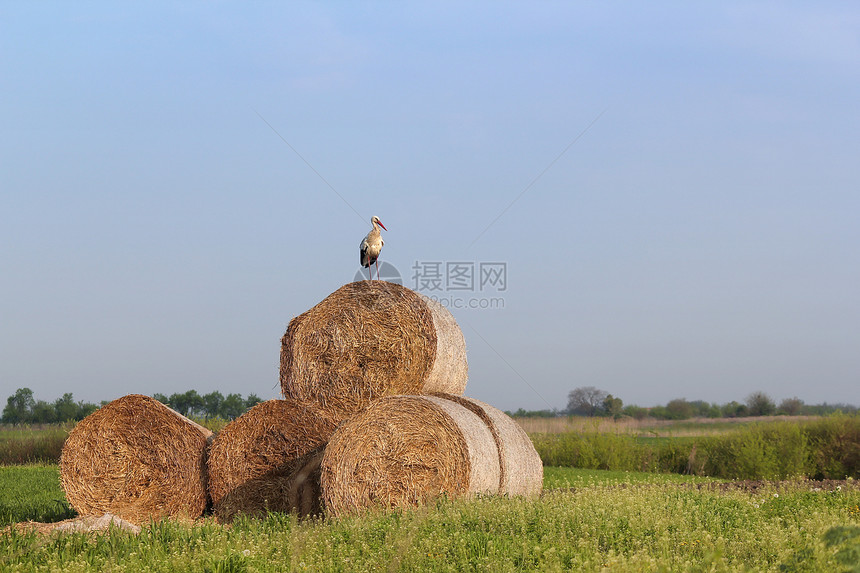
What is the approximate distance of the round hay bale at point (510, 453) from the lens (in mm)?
9641

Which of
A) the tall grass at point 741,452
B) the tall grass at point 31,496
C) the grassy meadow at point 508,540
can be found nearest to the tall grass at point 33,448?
the tall grass at point 31,496

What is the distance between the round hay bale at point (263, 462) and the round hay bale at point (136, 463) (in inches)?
24.0

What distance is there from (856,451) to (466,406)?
48.9 feet

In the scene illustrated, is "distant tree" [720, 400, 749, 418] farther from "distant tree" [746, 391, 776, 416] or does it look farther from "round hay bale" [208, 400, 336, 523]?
"round hay bale" [208, 400, 336, 523]

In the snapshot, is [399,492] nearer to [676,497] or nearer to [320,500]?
[320,500]

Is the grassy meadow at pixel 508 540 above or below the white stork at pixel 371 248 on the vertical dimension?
below

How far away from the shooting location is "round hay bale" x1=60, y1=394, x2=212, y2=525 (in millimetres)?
10477

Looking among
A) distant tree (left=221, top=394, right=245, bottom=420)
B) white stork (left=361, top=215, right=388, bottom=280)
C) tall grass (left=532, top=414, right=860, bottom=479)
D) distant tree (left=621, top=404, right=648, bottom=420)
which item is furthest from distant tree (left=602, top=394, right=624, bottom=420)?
white stork (left=361, top=215, right=388, bottom=280)

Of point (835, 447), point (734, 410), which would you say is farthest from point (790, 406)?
point (835, 447)

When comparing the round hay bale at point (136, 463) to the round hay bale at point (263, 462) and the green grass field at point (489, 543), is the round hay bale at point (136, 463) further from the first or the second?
the green grass field at point (489, 543)

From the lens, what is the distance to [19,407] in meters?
45.7

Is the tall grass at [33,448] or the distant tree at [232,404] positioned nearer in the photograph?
the tall grass at [33,448]

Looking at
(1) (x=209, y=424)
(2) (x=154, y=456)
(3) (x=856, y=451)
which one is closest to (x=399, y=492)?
(2) (x=154, y=456)

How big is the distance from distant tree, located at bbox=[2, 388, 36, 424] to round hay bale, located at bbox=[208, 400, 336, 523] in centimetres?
3974
